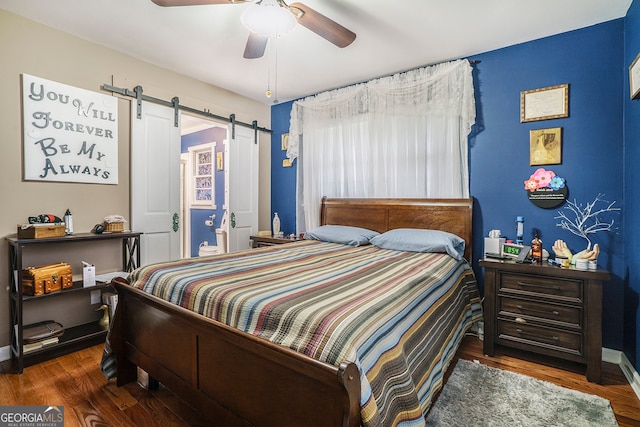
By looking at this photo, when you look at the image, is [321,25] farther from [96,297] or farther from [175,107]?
[96,297]

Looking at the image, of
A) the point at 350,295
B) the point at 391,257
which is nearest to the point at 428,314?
the point at 350,295

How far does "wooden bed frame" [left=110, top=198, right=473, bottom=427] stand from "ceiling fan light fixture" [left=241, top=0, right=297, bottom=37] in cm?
168

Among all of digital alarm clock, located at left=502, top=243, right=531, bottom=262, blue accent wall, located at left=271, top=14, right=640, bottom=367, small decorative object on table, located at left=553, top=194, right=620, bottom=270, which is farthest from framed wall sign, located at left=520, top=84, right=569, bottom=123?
digital alarm clock, located at left=502, top=243, right=531, bottom=262

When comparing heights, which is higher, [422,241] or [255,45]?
[255,45]

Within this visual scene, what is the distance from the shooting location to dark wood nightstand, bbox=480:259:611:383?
2074 millimetres

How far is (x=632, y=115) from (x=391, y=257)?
1.93m

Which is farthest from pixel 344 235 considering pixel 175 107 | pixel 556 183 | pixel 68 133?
pixel 68 133

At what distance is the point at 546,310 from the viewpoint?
2.24 m

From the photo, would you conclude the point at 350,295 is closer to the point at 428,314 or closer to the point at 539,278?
the point at 428,314

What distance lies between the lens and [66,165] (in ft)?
8.54

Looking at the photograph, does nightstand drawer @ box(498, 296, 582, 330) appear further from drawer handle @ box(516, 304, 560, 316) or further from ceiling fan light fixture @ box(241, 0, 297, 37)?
ceiling fan light fixture @ box(241, 0, 297, 37)

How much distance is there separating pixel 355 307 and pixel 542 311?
1777mm

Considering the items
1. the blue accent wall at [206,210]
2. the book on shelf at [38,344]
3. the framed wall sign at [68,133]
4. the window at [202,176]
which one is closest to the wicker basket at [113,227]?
the framed wall sign at [68,133]

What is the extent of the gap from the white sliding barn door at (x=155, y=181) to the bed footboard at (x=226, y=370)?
135cm
